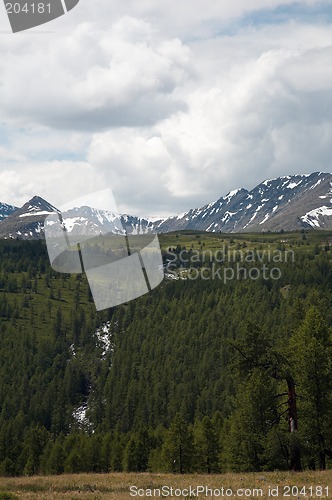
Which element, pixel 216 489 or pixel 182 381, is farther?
pixel 182 381

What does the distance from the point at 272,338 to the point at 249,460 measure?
23.4 meters

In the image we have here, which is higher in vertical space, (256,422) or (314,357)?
(314,357)

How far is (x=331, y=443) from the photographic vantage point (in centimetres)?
4253

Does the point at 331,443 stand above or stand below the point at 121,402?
above

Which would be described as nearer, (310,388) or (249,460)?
(310,388)

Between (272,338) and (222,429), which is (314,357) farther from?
A: (222,429)

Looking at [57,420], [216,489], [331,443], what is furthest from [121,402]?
[216,489]

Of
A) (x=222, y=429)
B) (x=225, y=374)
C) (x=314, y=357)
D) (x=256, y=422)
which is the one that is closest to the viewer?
(x=314, y=357)

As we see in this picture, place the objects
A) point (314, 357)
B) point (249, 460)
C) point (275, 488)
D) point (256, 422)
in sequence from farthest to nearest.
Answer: point (249, 460), point (256, 422), point (314, 357), point (275, 488)

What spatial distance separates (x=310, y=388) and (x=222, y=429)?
53.7 metres

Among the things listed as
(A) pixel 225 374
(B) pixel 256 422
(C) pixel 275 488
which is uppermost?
(C) pixel 275 488

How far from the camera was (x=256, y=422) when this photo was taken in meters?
50.5

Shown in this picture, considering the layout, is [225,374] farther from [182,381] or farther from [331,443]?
[331,443]

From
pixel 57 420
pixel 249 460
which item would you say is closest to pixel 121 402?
pixel 57 420
